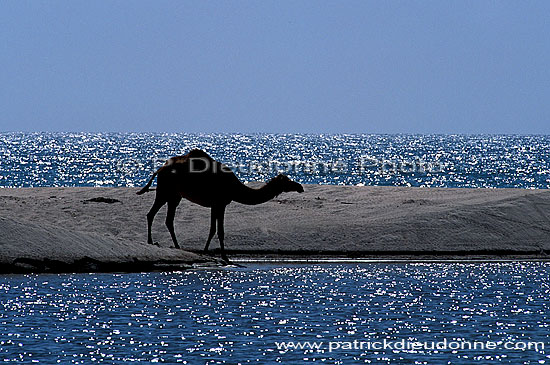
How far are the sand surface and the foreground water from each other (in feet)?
3.03

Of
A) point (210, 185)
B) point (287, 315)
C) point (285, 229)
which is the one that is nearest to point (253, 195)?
point (210, 185)

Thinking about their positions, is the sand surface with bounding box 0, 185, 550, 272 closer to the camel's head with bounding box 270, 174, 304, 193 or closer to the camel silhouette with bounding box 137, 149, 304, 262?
the camel silhouette with bounding box 137, 149, 304, 262

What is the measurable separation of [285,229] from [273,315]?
9.82 metres

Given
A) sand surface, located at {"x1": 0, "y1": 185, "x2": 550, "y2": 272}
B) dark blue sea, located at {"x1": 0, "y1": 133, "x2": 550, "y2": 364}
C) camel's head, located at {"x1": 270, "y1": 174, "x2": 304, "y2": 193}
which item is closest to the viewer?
dark blue sea, located at {"x1": 0, "y1": 133, "x2": 550, "y2": 364}

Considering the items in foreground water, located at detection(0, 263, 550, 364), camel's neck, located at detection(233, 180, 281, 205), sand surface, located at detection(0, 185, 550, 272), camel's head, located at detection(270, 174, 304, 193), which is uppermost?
camel's head, located at detection(270, 174, 304, 193)

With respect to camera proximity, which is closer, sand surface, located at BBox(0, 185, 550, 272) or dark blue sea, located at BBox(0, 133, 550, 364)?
dark blue sea, located at BBox(0, 133, 550, 364)

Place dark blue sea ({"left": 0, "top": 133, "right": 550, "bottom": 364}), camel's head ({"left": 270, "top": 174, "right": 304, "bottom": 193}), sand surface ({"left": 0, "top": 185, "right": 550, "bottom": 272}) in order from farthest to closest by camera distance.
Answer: camel's head ({"left": 270, "top": 174, "right": 304, "bottom": 193}) → sand surface ({"left": 0, "top": 185, "right": 550, "bottom": 272}) → dark blue sea ({"left": 0, "top": 133, "right": 550, "bottom": 364})

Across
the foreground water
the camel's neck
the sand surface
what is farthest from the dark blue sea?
the camel's neck

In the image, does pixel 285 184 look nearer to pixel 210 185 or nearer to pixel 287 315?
pixel 210 185

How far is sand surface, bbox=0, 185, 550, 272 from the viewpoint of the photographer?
1905cm

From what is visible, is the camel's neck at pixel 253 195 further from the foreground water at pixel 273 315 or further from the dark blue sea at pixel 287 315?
the foreground water at pixel 273 315

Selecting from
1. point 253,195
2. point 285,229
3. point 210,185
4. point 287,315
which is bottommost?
point 287,315

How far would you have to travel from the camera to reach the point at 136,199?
2798 centimetres

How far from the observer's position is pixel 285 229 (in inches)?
Result: 948
